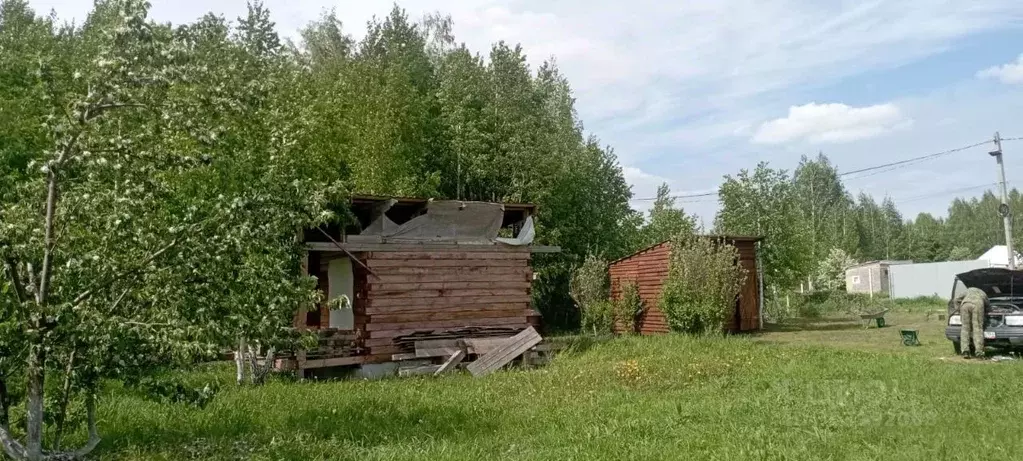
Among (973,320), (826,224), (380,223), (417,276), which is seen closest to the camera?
(973,320)

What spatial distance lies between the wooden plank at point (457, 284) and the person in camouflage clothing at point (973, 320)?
8.88 meters

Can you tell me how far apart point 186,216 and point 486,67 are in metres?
27.6

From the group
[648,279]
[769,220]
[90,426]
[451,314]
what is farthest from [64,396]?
[769,220]

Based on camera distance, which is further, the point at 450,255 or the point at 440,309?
the point at 450,255

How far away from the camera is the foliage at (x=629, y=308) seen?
24.6m

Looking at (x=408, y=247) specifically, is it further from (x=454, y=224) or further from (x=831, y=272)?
(x=831, y=272)

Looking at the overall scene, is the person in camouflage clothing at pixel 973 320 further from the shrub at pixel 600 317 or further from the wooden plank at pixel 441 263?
the shrub at pixel 600 317

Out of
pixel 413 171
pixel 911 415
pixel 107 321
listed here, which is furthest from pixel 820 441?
pixel 413 171

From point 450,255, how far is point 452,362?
240 cm

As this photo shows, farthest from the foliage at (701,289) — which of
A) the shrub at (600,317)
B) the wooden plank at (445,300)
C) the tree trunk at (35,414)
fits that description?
the tree trunk at (35,414)

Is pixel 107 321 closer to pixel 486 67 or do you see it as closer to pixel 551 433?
pixel 551 433

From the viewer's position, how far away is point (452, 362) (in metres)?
15.6

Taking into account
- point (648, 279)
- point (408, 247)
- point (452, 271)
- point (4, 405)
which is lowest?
point (4, 405)

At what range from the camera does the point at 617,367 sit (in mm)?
13656
